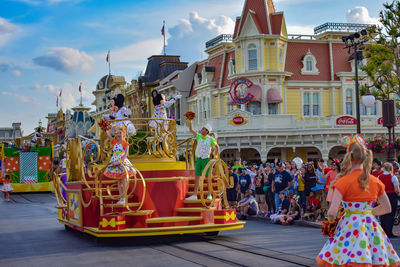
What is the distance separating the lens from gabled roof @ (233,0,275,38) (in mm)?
35906

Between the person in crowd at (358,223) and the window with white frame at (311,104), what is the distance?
3192 centimetres

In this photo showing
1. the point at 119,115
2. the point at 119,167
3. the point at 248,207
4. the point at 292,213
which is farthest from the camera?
the point at 248,207

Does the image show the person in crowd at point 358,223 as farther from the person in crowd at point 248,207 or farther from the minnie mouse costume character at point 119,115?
the person in crowd at point 248,207

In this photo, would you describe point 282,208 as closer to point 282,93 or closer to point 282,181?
point 282,181

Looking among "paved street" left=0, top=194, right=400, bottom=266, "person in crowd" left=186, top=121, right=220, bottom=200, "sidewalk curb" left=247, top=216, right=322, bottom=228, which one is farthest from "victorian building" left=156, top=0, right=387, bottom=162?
"person in crowd" left=186, top=121, right=220, bottom=200

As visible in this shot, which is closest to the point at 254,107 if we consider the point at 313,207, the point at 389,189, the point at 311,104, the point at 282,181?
the point at 311,104

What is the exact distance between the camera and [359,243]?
5652 mm

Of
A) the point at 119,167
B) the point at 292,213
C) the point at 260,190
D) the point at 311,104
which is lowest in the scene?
the point at 292,213

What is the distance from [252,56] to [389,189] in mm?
25731

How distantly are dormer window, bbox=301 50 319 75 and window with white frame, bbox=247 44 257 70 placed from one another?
3333 mm

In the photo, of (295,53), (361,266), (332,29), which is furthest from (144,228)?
(332,29)

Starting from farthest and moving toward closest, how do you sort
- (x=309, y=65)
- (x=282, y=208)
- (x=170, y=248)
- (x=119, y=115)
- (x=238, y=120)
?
(x=309, y=65), (x=238, y=120), (x=282, y=208), (x=119, y=115), (x=170, y=248)

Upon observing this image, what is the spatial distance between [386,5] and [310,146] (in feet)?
45.0

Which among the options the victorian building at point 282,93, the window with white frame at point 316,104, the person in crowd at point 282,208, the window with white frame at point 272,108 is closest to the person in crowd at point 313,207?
the person in crowd at point 282,208
